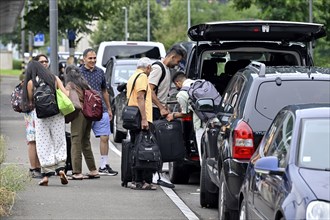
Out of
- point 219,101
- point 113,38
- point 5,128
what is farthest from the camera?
point 113,38

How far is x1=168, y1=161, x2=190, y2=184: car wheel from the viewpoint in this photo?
1453 centimetres

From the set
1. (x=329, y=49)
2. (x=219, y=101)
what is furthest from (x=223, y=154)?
(x=329, y=49)

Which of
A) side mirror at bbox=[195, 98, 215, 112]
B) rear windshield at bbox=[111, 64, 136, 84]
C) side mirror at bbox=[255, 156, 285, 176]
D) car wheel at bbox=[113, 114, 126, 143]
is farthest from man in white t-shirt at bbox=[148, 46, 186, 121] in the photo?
rear windshield at bbox=[111, 64, 136, 84]

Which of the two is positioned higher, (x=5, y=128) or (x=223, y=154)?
(x=223, y=154)

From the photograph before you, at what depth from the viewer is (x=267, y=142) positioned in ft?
29.6

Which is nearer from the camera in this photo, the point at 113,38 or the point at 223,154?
the point at 223,154

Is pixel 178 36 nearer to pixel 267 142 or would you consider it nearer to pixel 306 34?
pixel 306 34

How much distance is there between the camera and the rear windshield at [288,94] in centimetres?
1028

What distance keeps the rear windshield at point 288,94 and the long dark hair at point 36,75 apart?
4351 mm

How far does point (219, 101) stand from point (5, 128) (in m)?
12.6

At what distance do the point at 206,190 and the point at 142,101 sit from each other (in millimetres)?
1951

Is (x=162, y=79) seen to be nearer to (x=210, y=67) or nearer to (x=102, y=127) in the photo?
(x=210, y=67)

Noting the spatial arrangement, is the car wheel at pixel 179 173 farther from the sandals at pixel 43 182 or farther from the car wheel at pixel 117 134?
the car wheel at pixel 117 134

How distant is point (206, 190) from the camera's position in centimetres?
1227
